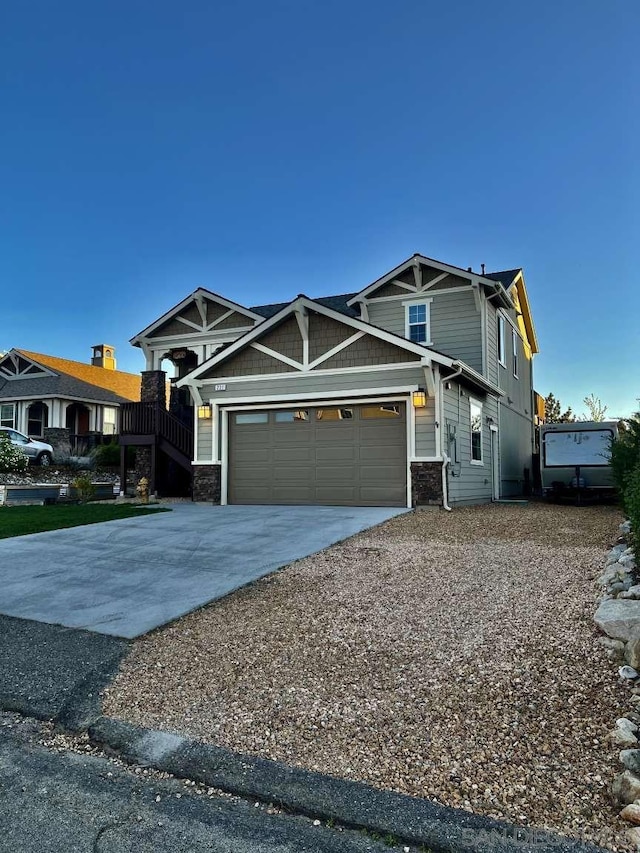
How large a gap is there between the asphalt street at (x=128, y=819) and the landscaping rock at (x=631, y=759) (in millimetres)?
1110

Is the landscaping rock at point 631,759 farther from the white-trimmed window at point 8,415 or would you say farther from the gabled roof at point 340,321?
the white-trimmed window at point 8,415

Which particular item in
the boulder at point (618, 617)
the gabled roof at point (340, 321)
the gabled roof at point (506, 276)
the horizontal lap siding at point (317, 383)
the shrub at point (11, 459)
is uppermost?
the gabled roof at point (506, 276)

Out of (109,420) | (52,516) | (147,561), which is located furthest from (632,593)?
(109,420)

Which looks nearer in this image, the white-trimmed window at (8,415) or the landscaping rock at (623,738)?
the landscaping rock at (623,738)

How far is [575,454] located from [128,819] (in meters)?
15.4

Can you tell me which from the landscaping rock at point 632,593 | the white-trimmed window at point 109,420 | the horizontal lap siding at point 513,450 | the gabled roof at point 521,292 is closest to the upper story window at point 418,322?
the gabled roof at point 521,292

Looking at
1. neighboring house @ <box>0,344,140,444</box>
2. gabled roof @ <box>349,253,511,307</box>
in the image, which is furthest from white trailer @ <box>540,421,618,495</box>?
neighboring house @ <box>0,344,140,444</box>

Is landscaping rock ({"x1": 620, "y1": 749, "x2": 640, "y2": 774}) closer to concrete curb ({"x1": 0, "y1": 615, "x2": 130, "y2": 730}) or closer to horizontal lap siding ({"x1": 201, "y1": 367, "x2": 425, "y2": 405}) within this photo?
concrete curb ({"x1": 0, "y1": 615, "x2": 130, "y2": 730})

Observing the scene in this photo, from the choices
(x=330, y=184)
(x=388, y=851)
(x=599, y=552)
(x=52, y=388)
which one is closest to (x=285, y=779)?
(x=388, y=851)

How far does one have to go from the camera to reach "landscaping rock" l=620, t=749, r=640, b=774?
2.30 m

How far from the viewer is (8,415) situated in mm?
26406

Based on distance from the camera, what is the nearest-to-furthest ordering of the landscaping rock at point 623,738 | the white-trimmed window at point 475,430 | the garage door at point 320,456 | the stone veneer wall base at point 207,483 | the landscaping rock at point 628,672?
the landscaping rock at point 623,738 < the landscaping rock at point 628,672 < the garage door at point 320,456 < the stone veneer wall base at point 207,483 < the white-trimmed window at point 475,430

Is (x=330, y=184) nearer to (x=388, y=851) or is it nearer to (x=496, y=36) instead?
(x=496, y=36)

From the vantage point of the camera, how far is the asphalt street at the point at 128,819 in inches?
79.0
